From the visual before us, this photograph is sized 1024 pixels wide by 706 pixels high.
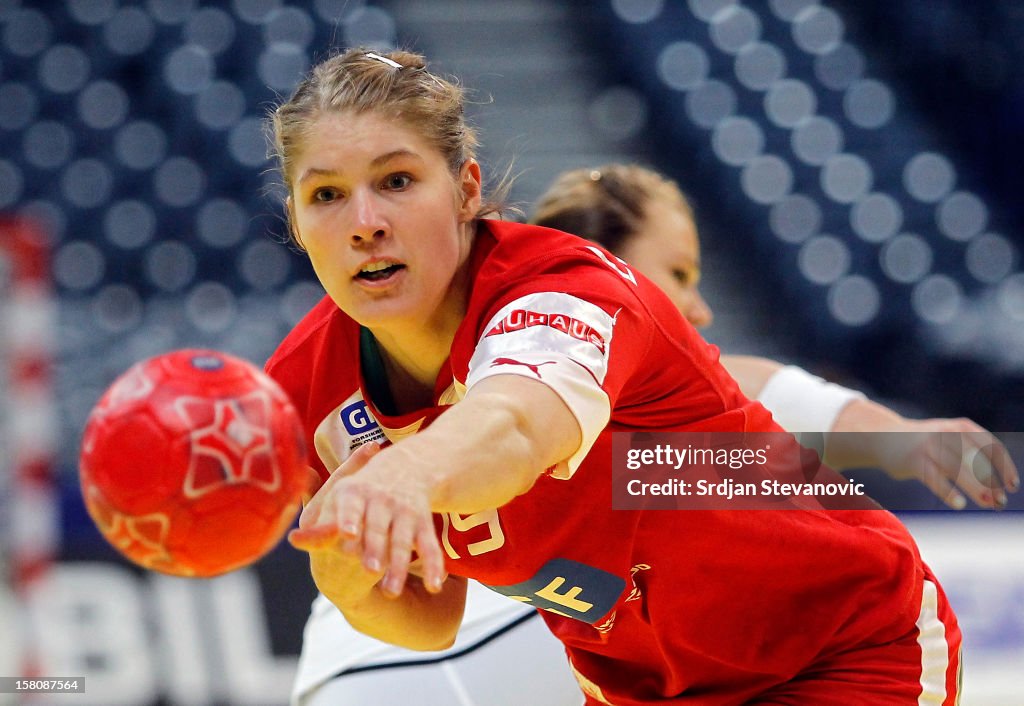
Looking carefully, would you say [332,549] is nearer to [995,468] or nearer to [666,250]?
[995,468]

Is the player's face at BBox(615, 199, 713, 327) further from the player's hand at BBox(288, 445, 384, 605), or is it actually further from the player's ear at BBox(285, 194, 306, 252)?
the player's hand at BBox(288, 445, 384, 605)

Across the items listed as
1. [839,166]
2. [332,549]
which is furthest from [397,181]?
[839,166]

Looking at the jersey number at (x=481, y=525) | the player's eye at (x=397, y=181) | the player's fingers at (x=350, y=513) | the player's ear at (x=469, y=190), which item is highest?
the player's eye at (x=397, y=181)

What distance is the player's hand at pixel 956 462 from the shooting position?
2373 mm

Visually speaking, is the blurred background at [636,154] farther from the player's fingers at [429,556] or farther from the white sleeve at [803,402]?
the player's fingers at [429,556]

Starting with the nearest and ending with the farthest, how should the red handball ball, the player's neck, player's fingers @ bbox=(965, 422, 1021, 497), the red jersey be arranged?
the red handball ball → the red jersey → the player's neck → player's fingers @ bbox=(965, 422, 1021, 497)

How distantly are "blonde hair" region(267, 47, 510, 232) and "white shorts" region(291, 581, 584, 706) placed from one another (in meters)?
1.41

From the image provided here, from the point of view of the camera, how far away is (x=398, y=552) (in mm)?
1177

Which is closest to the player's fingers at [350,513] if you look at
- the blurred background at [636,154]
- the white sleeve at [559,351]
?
the white sleeve at [559,351]

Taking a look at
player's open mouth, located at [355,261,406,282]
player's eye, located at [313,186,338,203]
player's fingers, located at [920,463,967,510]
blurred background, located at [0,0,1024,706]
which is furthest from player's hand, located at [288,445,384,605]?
blurred background, located at [0,0,1024,706]

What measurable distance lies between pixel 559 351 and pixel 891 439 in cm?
163

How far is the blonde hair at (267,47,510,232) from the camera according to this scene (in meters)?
1.75

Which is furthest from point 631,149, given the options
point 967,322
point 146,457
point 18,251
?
point 146,457

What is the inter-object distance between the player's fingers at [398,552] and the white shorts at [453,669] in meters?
1.74
